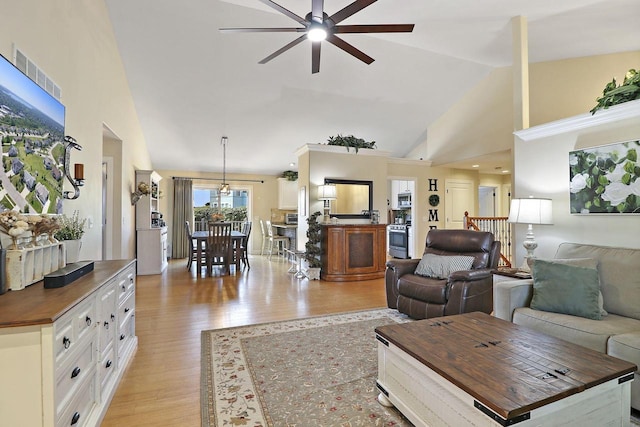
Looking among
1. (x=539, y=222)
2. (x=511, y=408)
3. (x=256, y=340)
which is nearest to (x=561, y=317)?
(x=539, y=222)

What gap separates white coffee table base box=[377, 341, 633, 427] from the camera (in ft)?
4.05

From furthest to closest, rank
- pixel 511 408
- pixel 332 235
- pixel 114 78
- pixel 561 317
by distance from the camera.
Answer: pixel 332 235 < pixel 114 78 < pixel 561 317 < pixel 511 408

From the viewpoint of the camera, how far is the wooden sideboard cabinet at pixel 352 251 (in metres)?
5.30

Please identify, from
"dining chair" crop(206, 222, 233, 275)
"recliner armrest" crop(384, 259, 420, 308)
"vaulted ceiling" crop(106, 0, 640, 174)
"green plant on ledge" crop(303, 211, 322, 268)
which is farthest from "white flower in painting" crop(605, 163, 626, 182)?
"dining chair" crop(206, 222, 233, 275)

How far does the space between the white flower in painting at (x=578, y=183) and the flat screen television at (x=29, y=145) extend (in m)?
4.31

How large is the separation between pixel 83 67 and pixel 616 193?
4998 mm

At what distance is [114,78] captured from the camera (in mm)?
4219

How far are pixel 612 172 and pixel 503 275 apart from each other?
1226 mm

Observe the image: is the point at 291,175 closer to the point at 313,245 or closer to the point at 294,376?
the point at 313,245

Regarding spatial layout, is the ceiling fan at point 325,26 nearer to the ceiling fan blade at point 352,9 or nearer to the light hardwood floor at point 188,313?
the ceiling fan blade at point 352,9

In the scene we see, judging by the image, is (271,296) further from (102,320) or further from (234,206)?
(234,206)

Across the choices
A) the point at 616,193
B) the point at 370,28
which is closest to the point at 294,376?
the point at 370,28

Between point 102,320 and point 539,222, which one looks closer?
point 102,320

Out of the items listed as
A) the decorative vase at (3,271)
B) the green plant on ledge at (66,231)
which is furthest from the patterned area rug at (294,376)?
the green plant on ledge at (66,231)
